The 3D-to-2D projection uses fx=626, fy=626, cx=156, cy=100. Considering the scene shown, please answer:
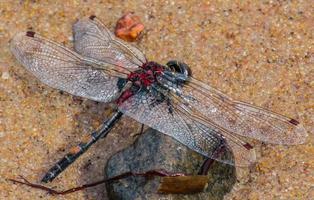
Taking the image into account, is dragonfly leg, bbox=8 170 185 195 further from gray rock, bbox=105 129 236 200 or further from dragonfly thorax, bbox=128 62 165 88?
dragonfly thorax, bbox=128 62 165 88

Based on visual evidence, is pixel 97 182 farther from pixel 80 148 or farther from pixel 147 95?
pixel 147 95

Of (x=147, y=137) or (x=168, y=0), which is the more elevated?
(x=168, y=0)

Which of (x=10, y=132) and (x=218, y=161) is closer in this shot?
(x=218, y=161)

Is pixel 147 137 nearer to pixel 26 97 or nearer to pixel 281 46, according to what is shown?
pixel 26 97

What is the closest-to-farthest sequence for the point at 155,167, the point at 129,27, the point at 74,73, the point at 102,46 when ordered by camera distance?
the point at 155,167, the point at 74,73, the point at 102,46, the point at 129,27

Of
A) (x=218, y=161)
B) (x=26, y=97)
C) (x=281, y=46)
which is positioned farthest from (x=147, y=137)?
(x=281, y=46)

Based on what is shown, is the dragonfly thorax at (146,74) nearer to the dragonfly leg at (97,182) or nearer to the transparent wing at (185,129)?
the transparent wing at (185,129)

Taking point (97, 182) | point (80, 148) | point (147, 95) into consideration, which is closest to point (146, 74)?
point (147, 95)
